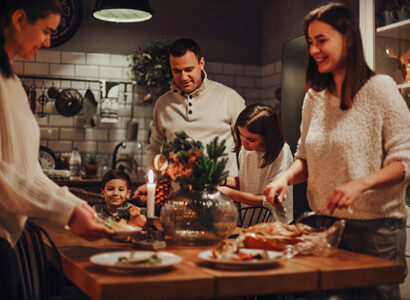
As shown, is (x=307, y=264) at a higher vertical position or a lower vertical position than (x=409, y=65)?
lower

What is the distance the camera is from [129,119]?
20.1 feet

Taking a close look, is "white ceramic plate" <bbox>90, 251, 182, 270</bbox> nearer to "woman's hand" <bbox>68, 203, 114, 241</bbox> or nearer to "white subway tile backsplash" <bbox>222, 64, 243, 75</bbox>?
"woman's hand" <bbox>68, 203, 114, 241</bbox>

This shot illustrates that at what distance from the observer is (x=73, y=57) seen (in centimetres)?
596

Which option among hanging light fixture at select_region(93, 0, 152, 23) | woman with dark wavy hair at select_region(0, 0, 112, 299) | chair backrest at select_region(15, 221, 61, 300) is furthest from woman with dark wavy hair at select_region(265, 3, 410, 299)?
hanging light fixture at select_region(93, 0, 152, 23)

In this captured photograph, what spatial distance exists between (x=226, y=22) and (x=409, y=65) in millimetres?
3481

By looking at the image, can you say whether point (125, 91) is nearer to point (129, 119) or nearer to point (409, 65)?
point (129, 119)

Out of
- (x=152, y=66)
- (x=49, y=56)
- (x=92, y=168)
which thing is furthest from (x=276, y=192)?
(x=49, y=56)

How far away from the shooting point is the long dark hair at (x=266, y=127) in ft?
9.50

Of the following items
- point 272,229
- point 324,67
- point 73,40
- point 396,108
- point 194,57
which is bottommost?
point 272,229

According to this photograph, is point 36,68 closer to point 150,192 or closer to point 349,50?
point 150,192

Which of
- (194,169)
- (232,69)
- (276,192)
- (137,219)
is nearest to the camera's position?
(276,192)

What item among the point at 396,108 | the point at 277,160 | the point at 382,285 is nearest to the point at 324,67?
the point at 396,108

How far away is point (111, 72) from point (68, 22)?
710 millimetres

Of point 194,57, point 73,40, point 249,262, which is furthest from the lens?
point 73,40
